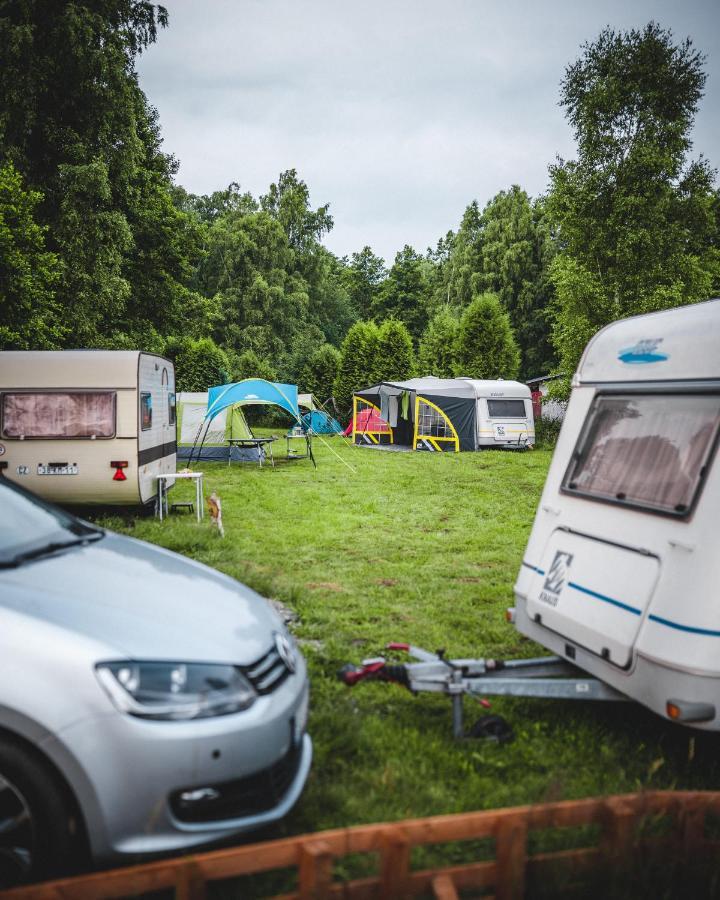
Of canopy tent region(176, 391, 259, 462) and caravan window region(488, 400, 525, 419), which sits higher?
caravan window region(488, 400, 525, 419)

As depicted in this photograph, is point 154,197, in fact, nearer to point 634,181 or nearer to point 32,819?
point 634,181

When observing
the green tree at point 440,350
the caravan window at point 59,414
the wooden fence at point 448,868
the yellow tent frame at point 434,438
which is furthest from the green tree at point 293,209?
the wooden fence at point 448,868

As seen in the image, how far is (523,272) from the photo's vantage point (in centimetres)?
4250

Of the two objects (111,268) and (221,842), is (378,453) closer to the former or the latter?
(111,268)

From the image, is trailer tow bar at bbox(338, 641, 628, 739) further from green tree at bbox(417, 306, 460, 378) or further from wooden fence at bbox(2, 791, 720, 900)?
green tree at bbox(417, 306, 460, 378)

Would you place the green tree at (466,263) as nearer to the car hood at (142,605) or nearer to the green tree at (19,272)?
the green tree at (19,272)

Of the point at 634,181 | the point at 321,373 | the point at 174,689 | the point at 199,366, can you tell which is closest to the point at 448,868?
the point at 174,689

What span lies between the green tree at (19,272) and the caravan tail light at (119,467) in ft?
12.5

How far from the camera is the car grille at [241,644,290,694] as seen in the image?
258 centimetres

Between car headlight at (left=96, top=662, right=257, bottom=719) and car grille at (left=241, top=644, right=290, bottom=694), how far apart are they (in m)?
0.07

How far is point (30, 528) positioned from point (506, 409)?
65.9ft

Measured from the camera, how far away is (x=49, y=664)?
2234 mm

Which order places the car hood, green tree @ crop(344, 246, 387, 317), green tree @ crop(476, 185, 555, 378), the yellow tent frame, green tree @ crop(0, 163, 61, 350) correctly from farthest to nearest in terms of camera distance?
green tree @ crop(344, 246, 387, 317) → green tree @ crop(476, 185, 555, 378) → the yellow tent frame → green tree @ crop(0, 163, 61, 350) → the car hood

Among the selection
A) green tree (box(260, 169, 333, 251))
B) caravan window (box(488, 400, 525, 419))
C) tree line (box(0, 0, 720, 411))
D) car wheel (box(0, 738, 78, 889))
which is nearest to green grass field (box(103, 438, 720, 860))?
car wheel (box(0, 738, 78, 889))
